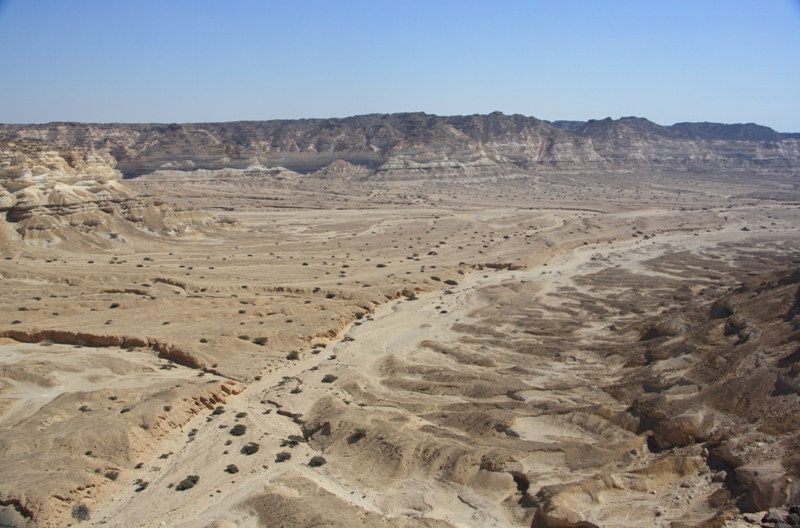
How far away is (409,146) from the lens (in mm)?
152875

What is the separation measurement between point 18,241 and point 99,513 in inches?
1758

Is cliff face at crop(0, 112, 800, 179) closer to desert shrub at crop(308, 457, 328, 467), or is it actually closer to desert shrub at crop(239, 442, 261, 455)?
desert shrub at crop(239, 442, 261, 455)

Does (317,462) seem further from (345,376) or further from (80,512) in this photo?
(345,376)

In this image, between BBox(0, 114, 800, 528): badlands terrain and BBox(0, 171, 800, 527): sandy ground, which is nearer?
BBox(0, 114, 800, 528): badlands terrain

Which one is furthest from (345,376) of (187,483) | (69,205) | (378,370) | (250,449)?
(69,205)

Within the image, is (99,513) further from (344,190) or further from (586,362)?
(344,190)

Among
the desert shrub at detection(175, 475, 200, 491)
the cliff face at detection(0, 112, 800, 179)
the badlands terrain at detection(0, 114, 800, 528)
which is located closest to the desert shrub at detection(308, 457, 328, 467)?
the badlands terrain at detection(0, 114, 800, 528)

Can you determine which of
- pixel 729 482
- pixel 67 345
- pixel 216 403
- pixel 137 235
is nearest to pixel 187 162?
pixel 137 235

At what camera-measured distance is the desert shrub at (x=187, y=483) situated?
2055 centimetres

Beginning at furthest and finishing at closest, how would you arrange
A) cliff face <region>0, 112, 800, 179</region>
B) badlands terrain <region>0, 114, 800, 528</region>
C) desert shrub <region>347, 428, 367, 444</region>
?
cliff face <region>0, 112, 800, 179</region>, desert shrub <region>347, 428, 367, 444</region>, badlands terrain <region>0, 114, 800, 528</region>

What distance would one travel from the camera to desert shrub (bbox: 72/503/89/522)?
18.7 metres

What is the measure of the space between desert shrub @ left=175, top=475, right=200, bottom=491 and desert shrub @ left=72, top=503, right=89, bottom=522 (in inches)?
108

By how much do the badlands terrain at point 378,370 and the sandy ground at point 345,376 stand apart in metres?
0.13

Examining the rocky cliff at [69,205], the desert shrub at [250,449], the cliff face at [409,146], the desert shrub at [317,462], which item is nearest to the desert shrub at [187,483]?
the desert shrub at [250,449]
